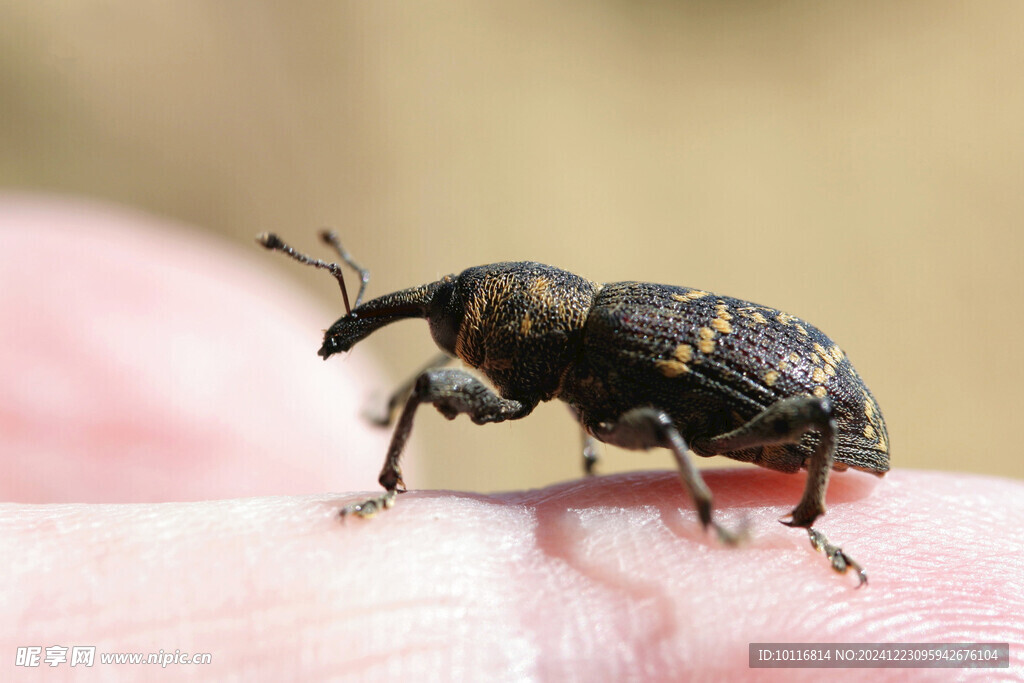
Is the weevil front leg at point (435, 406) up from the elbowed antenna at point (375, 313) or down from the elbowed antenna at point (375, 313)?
down

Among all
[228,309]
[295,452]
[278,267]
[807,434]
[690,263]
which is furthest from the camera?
[690,263]

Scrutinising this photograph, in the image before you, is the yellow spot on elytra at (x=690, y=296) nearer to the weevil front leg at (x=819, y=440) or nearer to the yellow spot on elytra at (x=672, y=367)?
the yellow spot on elytra at (x=672, y=367)

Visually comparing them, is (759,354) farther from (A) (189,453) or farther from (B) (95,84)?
(B) (95,84)

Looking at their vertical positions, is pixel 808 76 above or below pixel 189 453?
above

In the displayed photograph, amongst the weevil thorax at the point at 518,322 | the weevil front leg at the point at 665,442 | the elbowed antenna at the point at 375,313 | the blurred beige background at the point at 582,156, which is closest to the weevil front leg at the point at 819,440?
the weevil front leg at the point at 665,442

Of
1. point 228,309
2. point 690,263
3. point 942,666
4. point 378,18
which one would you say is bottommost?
point 942,666

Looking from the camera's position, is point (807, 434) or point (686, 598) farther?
point (807, 434)

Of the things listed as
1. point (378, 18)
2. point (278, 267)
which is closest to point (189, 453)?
point (278, 267)

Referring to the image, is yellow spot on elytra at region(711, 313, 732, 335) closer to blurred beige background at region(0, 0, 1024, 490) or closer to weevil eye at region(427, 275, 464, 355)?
weevil eye at region(427, 275, 464, 355)

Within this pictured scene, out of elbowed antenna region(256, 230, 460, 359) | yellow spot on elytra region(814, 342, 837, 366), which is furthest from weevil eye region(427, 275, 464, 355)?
yellow spot on elytra region(814, 342, 837, 366)
